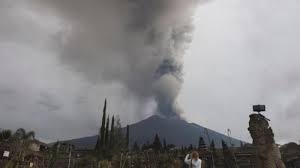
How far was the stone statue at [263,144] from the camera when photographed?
12.3 m

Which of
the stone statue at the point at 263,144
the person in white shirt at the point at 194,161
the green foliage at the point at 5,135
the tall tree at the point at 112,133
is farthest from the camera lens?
the tall tree at the point at 112,133

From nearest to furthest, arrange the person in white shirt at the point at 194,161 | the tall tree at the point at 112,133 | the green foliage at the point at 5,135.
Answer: the person in white shirt at the point at 194,161 < the green foliage at the point at 5,135 < the tall tree at the point at 112,133

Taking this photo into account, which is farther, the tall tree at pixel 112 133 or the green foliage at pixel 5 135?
the tall tree at pixel 112 133

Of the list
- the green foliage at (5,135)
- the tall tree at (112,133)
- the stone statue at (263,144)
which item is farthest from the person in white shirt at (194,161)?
the tall tree at (112,133)

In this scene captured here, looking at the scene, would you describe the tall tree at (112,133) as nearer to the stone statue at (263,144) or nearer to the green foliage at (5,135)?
the green foliage at (5,135)

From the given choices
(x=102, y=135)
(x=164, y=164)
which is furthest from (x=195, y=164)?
(x=102, y=135)

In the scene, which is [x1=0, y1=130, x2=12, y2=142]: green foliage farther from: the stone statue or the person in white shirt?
the person in white shirt

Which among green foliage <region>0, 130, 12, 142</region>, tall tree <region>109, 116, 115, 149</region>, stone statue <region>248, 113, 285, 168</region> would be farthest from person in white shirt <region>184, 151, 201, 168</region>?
tall tree <region>109, 116, 115, 149</region>

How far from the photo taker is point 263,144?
13.1 metres

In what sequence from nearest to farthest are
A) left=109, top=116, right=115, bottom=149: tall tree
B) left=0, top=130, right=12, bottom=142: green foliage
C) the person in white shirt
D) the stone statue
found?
the person in white shirt
the stone statue
left=0, top=130, right=12, bottom=142: green foliage
left=109, top=116, right=115, bottom=149: tall tree

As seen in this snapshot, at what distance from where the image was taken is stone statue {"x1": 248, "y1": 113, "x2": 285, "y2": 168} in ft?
40.2

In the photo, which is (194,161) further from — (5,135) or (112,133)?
(112,133)

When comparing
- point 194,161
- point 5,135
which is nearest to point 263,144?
point 194,161

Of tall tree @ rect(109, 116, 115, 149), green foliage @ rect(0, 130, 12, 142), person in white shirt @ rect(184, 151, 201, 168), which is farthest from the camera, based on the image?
tall tree @ rect(109, 116, 115, 149)
